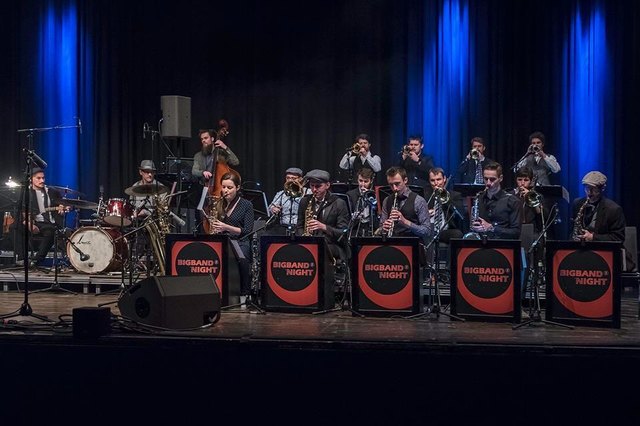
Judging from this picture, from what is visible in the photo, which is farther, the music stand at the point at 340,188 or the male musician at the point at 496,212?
the music stand at the point at 340,188

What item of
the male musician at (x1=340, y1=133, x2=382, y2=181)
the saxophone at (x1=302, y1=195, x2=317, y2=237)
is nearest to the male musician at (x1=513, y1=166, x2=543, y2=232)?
the male musician at (x1=340, y1=133, x2=382, y2=181)

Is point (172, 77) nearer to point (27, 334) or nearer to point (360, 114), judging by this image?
point (360, 114)

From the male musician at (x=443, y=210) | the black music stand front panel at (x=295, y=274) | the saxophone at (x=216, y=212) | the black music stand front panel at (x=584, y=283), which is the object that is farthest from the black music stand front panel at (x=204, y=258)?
the black music stand front panel at (x=584, y=283)

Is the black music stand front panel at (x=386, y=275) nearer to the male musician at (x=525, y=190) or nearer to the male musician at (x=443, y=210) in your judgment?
the male musician at (x=443, y=210)

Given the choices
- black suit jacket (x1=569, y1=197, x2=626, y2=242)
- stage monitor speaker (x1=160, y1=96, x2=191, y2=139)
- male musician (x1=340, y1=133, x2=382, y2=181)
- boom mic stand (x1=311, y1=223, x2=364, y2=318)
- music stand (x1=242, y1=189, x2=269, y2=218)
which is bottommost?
boom mic stand (x1=311, y1=223, x2=364, y2=318)

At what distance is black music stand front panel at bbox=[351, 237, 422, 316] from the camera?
308 inches

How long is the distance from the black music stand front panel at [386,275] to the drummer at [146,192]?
2447 mm

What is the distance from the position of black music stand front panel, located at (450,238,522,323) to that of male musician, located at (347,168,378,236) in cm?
149

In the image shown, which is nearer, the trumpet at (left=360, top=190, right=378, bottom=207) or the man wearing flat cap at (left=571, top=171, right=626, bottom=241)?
the man wearing flat cap at (left=571, top=171, right=626, bottom=241)

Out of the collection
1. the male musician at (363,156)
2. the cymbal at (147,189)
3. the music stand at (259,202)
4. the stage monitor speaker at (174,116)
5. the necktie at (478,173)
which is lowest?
the music stand at (259,202)

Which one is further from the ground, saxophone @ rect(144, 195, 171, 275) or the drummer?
the drummer

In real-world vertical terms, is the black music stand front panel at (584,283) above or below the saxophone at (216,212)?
below

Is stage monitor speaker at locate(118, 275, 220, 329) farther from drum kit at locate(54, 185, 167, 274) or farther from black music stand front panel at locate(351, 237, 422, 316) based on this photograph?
drum kit at locate(54, 185, 167, 274)

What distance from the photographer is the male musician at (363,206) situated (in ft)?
29.6
